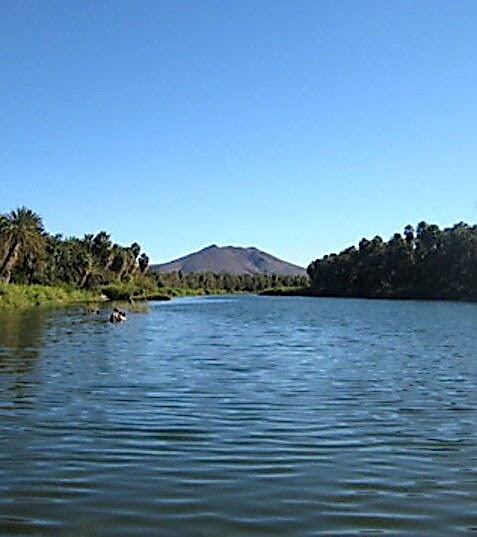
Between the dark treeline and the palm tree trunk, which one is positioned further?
Result: the dark treeline

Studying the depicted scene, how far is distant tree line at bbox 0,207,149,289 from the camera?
336ft

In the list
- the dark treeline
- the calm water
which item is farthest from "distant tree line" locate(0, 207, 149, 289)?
the calm water

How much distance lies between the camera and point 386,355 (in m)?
33.2

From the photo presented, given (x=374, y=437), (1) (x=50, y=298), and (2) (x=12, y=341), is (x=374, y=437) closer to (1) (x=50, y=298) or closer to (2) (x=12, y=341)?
(2) (x=12, y=341)

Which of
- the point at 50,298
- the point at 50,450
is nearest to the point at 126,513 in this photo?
the point at 50,450

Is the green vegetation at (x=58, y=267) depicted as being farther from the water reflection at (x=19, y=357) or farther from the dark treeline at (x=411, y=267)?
the dark treeline at (x=411, y=267)

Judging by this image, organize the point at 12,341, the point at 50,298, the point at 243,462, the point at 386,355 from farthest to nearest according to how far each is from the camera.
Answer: the point at 50,298
the point at 12,341
the point at 386,355
the point at 243,462

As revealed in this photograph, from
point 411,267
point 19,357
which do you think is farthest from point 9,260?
point 411,267

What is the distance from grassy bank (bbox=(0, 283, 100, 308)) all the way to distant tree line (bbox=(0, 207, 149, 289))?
5610 mm

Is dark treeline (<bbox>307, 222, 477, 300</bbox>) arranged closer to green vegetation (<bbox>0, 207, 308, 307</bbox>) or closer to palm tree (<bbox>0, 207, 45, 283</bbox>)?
green vegetation (<bbox>0, 207, 308, 307</bbox>)

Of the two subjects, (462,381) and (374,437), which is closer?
(374,437)

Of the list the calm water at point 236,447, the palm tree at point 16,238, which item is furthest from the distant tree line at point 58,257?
the calm water at point 236,447

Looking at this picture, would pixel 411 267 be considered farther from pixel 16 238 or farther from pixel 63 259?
pixel 16 238

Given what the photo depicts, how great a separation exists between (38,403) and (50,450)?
5472 mm
